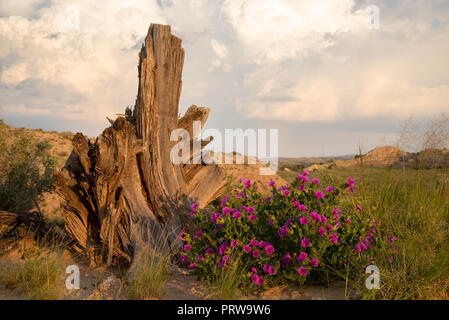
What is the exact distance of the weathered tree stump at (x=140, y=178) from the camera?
5.34m

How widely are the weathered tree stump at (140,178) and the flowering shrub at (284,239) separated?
1.04 metres

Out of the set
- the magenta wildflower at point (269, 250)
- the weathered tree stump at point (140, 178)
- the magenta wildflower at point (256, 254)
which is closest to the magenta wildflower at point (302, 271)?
the magenta wildflower at point (269, 250)

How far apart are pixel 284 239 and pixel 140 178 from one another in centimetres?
305

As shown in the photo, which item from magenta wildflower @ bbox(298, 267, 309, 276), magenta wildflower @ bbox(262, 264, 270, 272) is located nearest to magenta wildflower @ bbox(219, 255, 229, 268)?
magenta wildflower @ bbox(262, 264, 270, 272)

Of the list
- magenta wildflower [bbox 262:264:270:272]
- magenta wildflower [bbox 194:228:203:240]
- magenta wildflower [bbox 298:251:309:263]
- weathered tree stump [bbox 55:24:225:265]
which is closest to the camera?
magenta wildflower [bbox 298:251:309:263]

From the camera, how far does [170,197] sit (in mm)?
6059

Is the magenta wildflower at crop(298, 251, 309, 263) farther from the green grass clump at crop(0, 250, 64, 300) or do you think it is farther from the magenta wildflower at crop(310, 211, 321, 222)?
the green grass clump at crop(0, 250, 64, 300)

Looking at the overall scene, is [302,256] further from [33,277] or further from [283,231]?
[33,277]

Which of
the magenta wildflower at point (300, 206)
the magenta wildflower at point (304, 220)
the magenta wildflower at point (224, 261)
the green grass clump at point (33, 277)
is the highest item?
the magenta wildflower at point (300, 206)

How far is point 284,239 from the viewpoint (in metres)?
4.31

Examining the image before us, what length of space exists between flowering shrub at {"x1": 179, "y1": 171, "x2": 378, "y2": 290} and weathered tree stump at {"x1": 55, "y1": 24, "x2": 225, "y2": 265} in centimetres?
104

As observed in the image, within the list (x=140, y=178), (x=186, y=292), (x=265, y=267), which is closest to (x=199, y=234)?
(x=186, y=292)

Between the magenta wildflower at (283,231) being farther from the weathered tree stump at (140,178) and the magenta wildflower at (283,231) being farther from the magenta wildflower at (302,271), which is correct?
the weathered tree stump at (140,178)

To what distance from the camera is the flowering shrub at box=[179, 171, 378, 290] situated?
4.04 meters
